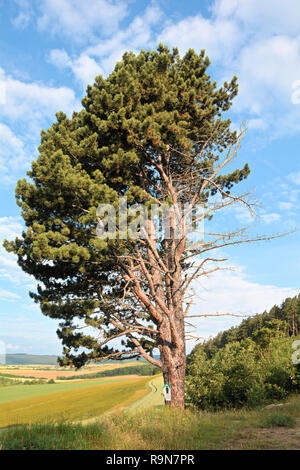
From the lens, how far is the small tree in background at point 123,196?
362 inches

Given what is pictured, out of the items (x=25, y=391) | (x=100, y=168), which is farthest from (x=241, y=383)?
(x=25, y=391)

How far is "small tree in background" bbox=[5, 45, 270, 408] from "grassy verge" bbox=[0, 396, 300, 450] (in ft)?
8.41

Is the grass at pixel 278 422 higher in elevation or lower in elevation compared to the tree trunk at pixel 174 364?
lower

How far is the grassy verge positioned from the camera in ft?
17.0

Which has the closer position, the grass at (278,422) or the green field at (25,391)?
the grass at (278,422)

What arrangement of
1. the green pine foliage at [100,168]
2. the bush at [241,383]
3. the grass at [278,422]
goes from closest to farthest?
the grass at [278,422] < the green pine foliage at [100,168] < the bush at [241,383]

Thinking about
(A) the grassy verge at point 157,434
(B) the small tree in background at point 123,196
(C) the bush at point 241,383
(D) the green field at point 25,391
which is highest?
(B) the small tree in background at point 123,196

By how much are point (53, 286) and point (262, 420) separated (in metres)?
8.17

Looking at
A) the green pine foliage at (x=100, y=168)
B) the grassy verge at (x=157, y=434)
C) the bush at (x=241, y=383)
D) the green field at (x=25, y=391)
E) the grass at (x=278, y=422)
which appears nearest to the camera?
the grassy verge at (x=157, y=434)

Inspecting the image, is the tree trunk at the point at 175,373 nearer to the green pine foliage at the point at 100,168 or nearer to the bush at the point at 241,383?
the green pine foliage at the point at 100,168

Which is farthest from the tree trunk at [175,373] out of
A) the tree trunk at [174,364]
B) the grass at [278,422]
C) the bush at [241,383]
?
the bush at [241,383]

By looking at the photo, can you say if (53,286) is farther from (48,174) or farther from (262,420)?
(262,420)

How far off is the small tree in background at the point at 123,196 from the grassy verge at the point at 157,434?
2565 mm
